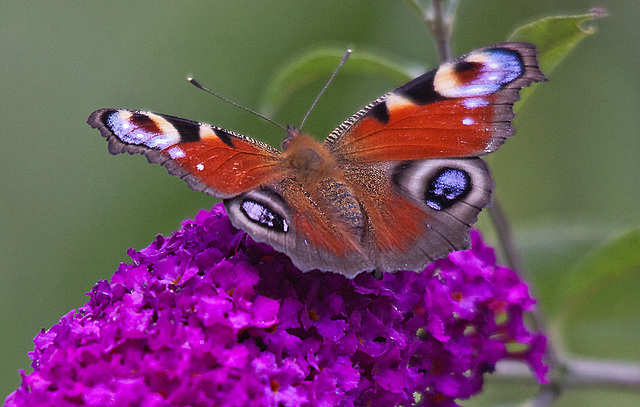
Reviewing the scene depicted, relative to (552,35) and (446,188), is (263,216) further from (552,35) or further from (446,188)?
(552,35)

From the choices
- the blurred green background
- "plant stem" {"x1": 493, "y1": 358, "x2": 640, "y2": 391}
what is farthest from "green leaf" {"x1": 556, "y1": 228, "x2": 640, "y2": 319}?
the blurred green background

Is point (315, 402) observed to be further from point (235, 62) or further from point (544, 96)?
point (235, 62)

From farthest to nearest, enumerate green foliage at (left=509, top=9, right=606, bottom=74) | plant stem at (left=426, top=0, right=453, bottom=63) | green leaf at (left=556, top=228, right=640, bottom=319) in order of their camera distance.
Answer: green leaf at (left=556, top=228, right=640, bottom=319), plant stem at (left=426, top=0, right=453, bottom=63), green foliage at (left=509, top=9, right=606, bottom=74)

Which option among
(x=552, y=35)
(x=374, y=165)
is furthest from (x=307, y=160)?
(x=552, y=35)

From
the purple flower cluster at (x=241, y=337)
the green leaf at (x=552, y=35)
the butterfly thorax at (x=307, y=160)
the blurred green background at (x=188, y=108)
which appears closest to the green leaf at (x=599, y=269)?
the green leaf at (x=552, y=35)

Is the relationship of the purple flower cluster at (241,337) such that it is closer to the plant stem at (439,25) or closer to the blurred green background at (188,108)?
the plant stem at (439,25)

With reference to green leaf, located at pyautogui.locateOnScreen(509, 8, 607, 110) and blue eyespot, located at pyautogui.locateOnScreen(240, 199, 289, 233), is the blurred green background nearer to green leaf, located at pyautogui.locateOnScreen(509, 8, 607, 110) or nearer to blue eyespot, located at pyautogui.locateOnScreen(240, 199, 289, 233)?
green leaf, located at pyautogui.locateOnScreen(509, 8, 607, 110)

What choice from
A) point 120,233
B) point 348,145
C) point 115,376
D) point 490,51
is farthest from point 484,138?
point 120,233
